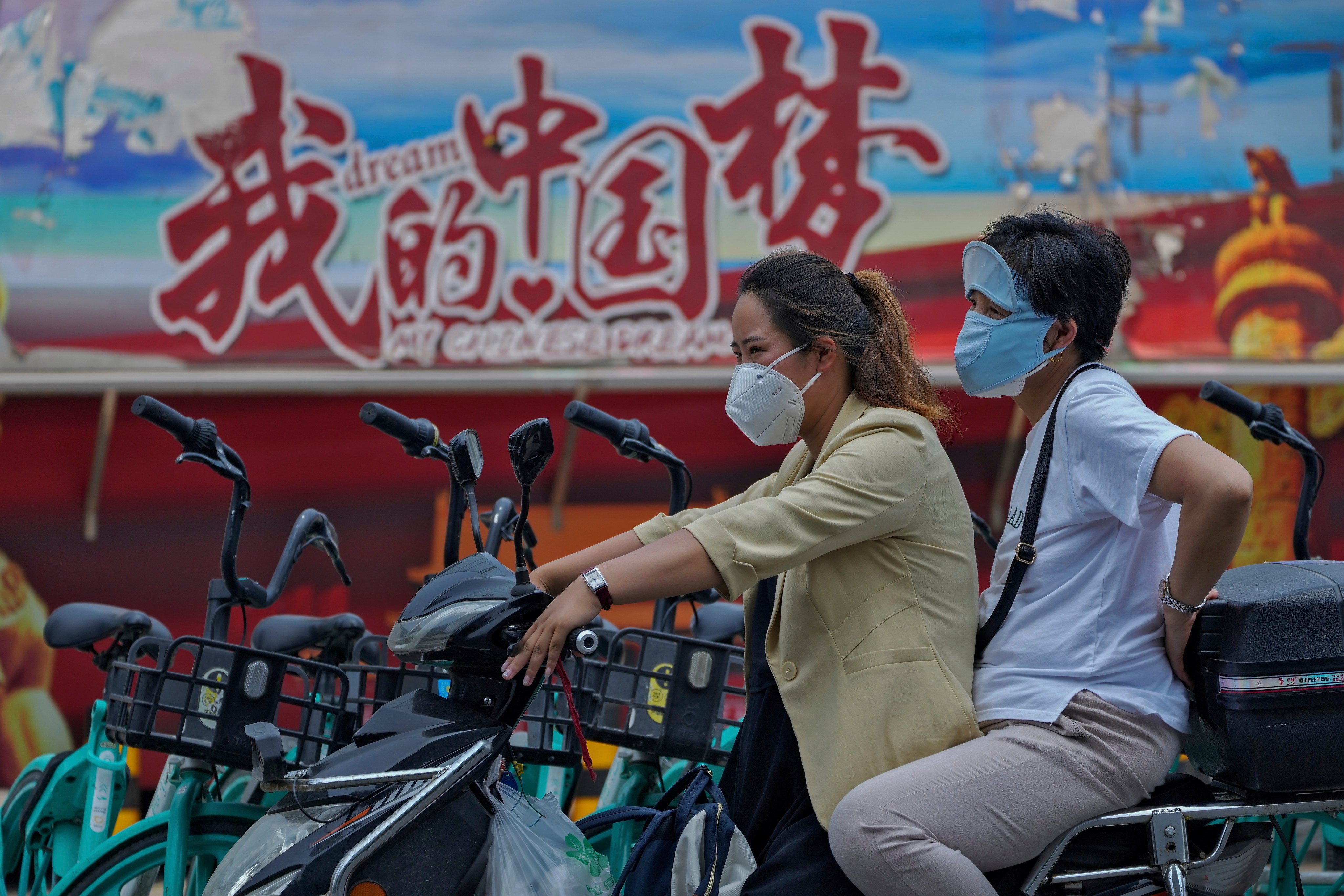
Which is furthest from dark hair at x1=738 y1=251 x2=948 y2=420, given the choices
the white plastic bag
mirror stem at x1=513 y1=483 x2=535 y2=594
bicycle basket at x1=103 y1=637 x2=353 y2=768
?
bicycle basket at x1=103 y1=637 x2=353 y2=768

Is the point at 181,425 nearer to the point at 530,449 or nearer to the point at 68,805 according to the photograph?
the point at 530,449

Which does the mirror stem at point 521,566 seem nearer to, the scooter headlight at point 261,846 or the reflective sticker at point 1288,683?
the scooter headlight at point 261,846

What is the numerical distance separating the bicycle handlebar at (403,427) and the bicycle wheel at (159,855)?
1039 mm

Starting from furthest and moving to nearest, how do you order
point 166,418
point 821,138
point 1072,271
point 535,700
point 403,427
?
point 821,138 → point 535,700 → point 166,418 → point 403,427 → point 1072,271

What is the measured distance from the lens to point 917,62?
579 centimetres

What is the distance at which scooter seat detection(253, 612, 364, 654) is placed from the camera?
3.08m

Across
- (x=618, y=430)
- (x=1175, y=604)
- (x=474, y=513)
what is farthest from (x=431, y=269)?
(x=1175, y=604)

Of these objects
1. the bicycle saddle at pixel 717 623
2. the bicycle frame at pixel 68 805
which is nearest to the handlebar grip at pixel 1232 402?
the bicycle saddle at pixel 717 623

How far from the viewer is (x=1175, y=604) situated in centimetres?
187

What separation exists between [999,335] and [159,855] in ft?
7.31

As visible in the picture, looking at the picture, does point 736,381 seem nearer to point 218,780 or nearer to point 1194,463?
point 1194,463

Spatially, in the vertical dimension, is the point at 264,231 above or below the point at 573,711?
above

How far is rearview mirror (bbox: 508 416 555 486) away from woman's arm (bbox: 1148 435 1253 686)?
95 centimetres

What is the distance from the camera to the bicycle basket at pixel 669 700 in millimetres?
2811
